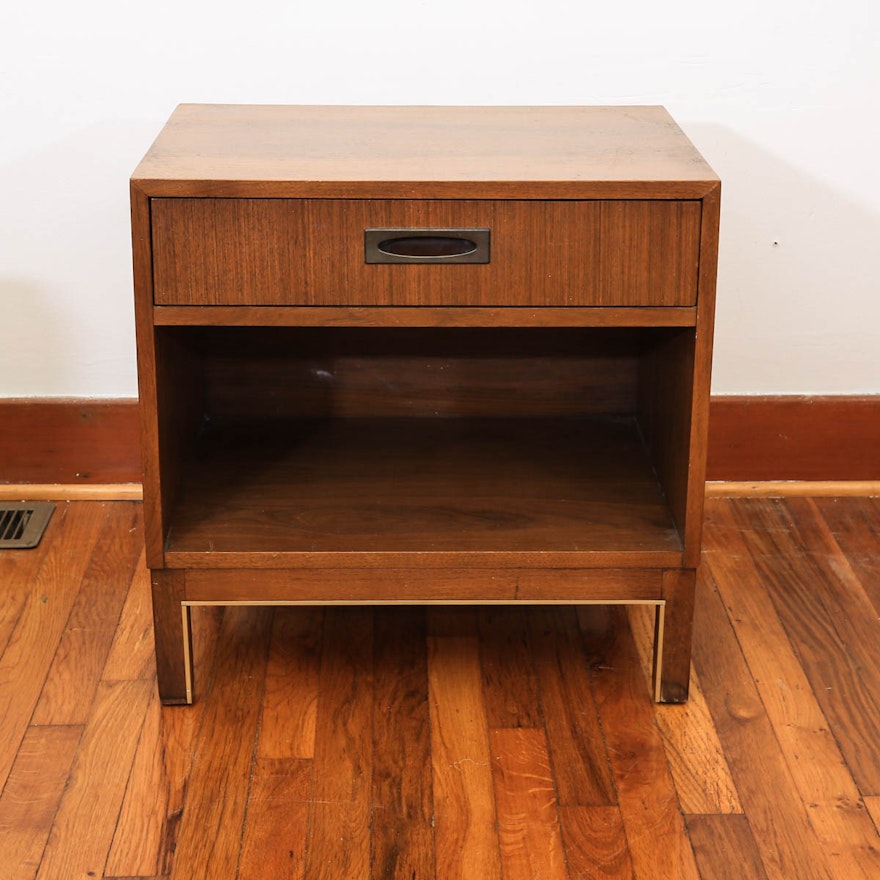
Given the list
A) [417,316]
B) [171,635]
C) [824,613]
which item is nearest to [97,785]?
[171,635]

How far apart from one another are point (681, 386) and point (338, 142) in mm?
477

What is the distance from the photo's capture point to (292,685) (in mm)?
1653

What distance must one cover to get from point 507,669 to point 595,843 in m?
0.33

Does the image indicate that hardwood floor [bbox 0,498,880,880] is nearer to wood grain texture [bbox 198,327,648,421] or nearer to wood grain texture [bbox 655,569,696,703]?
wood grain texture [bbox 655,569,696,703]

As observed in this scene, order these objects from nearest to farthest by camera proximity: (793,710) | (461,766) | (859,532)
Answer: (461,766), (793,710), (859,532)

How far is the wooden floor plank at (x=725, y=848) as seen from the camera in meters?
1.35

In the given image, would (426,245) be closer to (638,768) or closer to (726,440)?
(638,768)

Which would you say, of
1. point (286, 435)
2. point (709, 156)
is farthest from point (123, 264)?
point (709, 156)

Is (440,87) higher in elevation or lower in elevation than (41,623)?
higher

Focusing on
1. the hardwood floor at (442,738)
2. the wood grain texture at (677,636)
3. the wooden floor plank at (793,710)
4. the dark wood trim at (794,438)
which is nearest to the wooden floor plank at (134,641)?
the hardwood floor at (442,738)

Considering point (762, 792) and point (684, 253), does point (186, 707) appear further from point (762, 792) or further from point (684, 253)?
point (684, 253)

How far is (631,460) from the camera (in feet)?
5.75

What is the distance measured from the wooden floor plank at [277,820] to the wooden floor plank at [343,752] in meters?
0.01

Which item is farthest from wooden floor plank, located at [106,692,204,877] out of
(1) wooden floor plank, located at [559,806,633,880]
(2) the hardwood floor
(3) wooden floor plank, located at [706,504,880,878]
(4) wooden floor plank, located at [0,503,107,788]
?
(3) wooden floor plank, located at [706,504,880,878]
